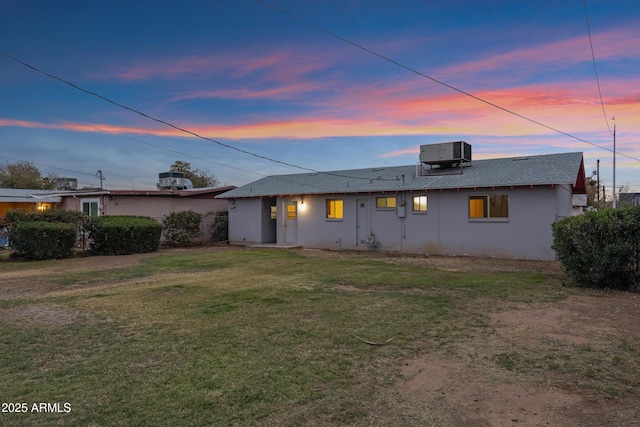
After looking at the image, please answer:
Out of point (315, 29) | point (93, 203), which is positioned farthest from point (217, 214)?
point (315, 29)

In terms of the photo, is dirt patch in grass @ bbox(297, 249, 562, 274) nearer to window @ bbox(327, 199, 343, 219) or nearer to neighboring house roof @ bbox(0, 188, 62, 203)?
window @ bbox(327, 199, 343, 219)

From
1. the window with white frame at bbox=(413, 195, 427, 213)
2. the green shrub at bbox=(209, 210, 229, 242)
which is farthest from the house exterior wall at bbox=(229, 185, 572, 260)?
the green shrub at bbox=(209, 210, 229, 242)

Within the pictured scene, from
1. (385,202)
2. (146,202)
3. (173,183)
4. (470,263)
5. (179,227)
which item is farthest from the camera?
(173,183)

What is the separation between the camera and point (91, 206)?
2012cm

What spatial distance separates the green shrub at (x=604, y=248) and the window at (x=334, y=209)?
1036 centimetres

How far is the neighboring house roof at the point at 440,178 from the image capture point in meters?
13.6

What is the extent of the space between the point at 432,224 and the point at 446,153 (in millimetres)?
3141

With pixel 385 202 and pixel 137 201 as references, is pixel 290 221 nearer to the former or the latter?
pixel 385 202

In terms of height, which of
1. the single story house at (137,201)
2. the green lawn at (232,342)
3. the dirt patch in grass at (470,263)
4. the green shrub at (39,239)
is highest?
the single story house at (137,201)

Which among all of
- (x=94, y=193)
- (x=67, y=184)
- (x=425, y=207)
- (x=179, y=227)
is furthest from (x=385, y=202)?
(x=67, y=184)

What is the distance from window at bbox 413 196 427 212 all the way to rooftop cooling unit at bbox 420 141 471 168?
73.4 inches

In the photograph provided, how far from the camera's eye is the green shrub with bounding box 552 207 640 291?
7719 millimetres

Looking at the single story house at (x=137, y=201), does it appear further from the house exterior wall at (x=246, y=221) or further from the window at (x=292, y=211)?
the window at (x=292, y=211)

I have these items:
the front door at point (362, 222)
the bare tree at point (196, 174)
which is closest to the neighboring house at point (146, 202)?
the front door at point (362, 222)
